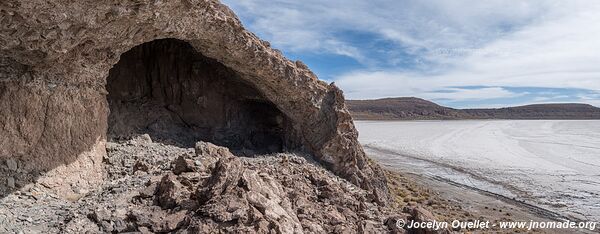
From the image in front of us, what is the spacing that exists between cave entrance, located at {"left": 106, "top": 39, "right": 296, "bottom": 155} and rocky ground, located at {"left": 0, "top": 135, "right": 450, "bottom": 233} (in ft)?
9.88

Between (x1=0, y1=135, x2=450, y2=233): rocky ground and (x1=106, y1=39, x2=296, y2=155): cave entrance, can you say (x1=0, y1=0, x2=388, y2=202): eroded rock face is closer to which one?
(x1=0, y1=135, x2=450, y2=233): rocky ground

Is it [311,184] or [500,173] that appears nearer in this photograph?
[311,184]

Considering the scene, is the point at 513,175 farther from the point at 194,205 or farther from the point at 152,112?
the point at 194,205

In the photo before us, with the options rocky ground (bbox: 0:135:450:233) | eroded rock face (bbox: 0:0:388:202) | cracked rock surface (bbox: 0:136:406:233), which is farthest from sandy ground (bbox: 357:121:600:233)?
eroded rock face (bbox: 0:0:388:202)

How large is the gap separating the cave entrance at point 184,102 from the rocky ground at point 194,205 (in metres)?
3.01

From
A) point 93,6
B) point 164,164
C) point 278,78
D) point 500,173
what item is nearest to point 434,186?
point 500,173

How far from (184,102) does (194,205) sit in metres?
8.17

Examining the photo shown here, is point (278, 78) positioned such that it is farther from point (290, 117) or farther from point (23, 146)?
point (23, 146)

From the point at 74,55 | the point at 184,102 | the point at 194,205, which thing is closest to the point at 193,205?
the point at 194,205

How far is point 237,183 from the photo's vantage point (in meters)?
8.80

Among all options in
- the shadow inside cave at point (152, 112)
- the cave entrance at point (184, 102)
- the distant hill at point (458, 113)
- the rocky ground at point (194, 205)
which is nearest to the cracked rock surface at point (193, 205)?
the rocky ground at point (194, 205)

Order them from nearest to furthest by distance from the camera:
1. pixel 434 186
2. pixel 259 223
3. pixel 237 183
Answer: pixel 259 223
pixel 237 183
pixel 434 186

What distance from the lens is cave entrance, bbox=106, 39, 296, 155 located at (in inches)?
567

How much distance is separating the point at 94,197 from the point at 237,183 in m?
3.15
